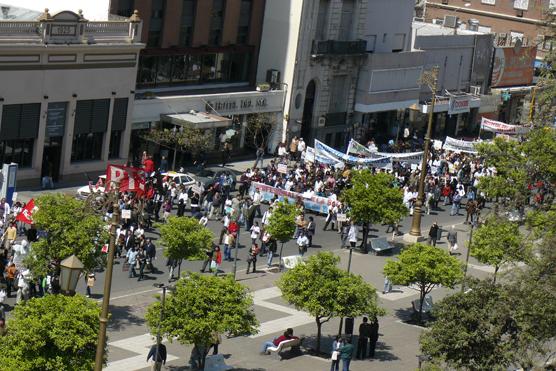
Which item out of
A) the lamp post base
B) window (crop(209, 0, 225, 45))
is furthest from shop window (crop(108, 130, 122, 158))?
the lamp post base

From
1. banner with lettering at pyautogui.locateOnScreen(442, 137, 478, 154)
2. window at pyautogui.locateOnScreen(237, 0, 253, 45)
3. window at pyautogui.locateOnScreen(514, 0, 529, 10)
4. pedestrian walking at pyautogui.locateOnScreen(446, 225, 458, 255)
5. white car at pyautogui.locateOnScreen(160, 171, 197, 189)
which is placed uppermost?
window at pyautogui.locateOnScreen(514, 0, 529, 10)

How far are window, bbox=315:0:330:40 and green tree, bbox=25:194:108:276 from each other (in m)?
36.0

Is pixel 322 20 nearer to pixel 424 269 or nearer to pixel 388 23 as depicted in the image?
pixel 388 23

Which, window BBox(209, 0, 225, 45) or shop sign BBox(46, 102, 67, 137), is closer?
shop sign BBox(46, 102, 67, 137)

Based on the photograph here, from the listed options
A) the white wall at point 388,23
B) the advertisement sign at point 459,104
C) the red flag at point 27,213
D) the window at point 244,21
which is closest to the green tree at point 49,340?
the red flag at point 27,213

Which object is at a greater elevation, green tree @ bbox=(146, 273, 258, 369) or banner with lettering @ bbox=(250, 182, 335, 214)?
green tree @ bbox=(146, 273, 258, 369)

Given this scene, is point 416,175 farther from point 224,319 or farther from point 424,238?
point 224,319

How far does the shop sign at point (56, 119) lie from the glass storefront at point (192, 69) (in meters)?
7.35

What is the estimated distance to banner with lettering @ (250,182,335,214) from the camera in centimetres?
6091

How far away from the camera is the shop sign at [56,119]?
197ft

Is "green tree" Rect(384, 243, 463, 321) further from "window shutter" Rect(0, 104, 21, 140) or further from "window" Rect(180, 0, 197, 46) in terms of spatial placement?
"window" Rect(180, 0, 197, 46)

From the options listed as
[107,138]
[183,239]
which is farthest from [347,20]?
[183,239]

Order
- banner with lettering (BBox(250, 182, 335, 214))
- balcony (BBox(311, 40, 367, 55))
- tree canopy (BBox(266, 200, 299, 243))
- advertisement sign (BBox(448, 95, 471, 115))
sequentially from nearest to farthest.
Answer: tree canopy (BBox(266, 200, 299, 243))
banner with lettering (BBox(250, 182, 335, 214))
balcony (BBox(311, 40, 367, 55))
advertisement sign (BBox(448, 95, 471, 115))

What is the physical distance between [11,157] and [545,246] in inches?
1291
